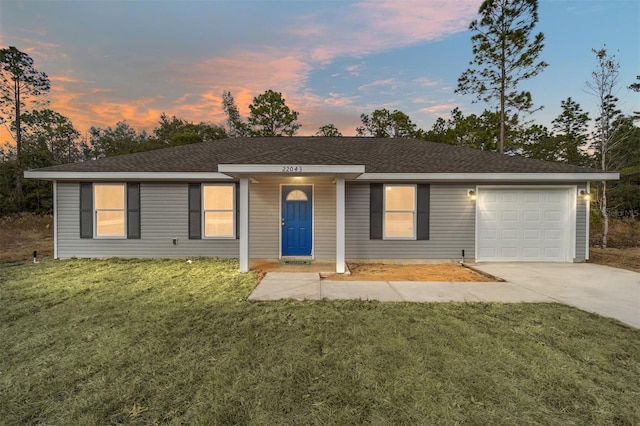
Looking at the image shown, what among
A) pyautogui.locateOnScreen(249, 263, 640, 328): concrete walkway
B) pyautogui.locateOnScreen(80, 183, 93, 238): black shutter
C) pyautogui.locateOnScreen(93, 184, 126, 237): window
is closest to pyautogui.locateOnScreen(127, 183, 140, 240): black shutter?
pyautogui.locateOnScreen(93, 184, 126, 237): window

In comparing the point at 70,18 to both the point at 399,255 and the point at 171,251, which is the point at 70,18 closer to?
the point at 171,251

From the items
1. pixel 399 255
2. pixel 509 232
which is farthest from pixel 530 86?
pixel 399 255

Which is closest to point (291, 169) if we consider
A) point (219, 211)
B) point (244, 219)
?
point (244, 219)

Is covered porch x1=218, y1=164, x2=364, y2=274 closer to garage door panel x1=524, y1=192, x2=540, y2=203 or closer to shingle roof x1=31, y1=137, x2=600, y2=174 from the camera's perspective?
shingle roof x1=31, y1=137, x2=600, y2=174

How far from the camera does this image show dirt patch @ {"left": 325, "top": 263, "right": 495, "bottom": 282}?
6008mm

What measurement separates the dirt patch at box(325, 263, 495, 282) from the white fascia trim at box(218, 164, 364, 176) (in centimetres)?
A: 241

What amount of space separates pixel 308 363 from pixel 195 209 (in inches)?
252

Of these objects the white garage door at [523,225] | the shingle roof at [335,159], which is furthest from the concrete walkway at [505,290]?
the shingle roof at [335,159]

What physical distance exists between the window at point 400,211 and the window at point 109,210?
764 centimetres

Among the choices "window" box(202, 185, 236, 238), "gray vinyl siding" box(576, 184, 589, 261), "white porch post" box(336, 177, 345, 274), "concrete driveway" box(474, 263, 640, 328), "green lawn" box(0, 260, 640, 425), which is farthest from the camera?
"window" box(202, 185, 236, 238)

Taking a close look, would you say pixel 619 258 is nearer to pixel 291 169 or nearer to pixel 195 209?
pixel 291 169

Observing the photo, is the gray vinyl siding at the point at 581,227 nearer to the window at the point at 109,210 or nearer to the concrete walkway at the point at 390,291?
the concrete walkway at the point at 390,291

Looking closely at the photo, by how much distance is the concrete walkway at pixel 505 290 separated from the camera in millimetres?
4504

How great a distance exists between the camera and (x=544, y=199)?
7.66 meters
